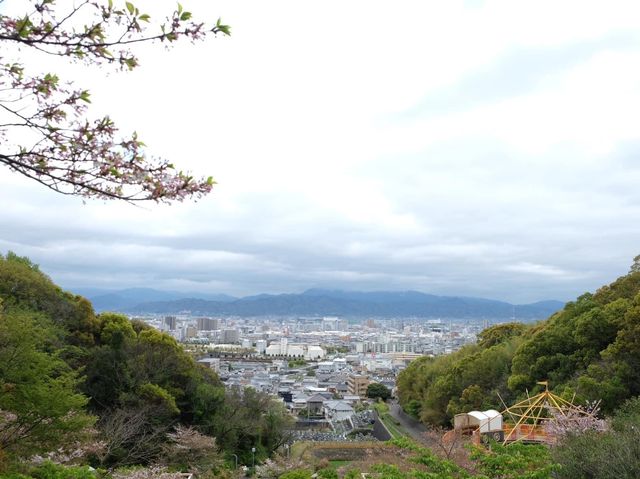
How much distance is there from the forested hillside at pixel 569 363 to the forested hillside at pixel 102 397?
6.65m

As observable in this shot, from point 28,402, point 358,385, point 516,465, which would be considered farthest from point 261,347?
point 28,402

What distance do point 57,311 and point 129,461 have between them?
6.50 metres

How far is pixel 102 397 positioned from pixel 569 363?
12548mm

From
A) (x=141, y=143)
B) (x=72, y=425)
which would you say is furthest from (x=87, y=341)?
(x=141, y=143)

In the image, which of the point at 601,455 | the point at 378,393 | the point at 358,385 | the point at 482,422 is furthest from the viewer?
the point at 358,385

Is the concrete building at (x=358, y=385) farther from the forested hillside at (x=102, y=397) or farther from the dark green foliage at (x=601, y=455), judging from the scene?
the dark green foliage at (x=601, y=455)

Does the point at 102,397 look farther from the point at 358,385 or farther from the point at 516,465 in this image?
the point at 358,385

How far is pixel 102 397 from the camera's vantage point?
13.5 metres

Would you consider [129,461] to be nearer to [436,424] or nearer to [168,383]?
[168,383]

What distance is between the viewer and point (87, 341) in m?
16.7

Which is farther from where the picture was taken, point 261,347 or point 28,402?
point 261,347

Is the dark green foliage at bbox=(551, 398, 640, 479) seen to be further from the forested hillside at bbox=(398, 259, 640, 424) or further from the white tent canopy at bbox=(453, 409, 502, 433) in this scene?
the forested hillside at bbox=(398, 259, 640, 424)

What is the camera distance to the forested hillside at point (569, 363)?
41.2 feet

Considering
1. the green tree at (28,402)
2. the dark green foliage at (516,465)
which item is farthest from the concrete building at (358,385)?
the green tree at (28,402)
